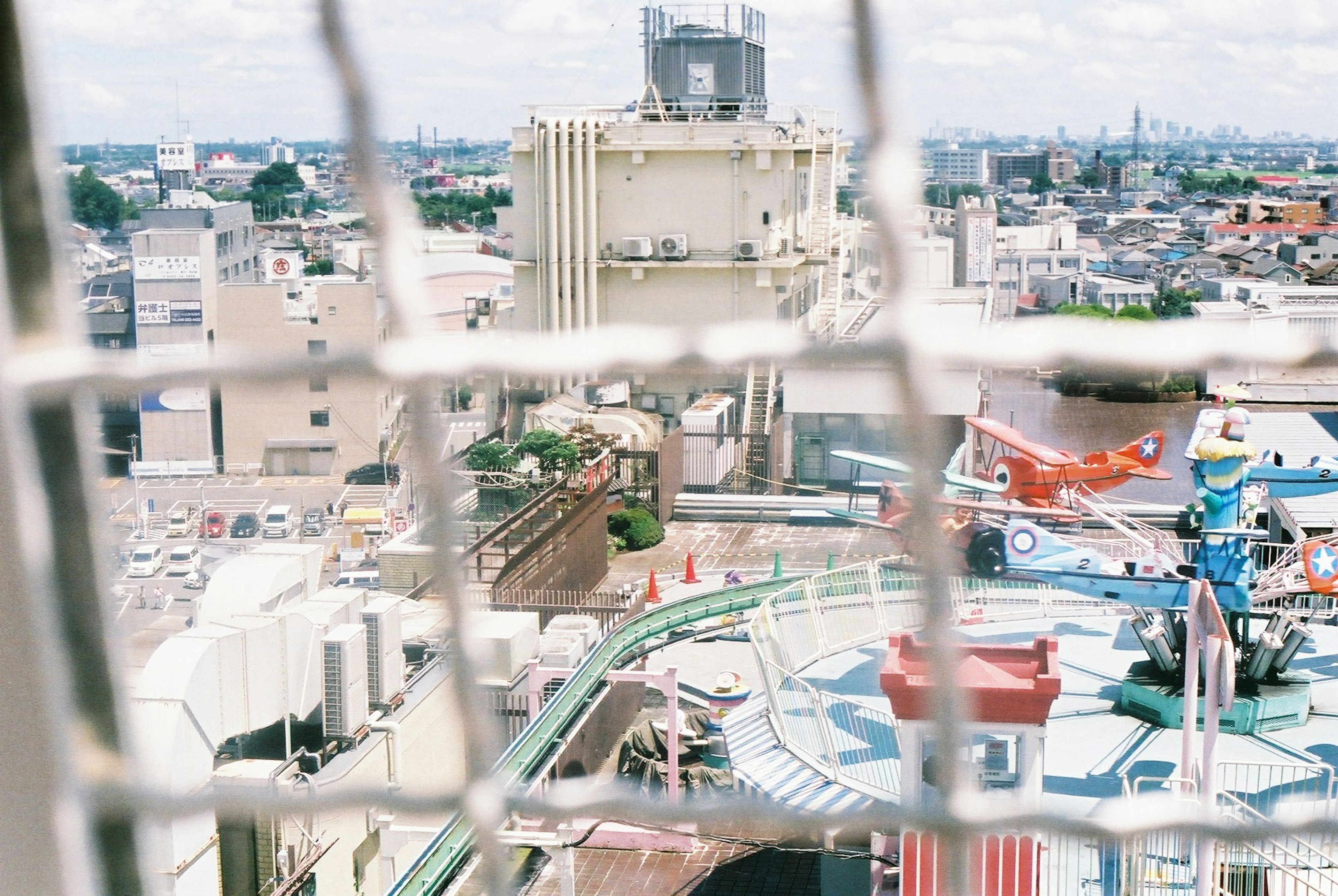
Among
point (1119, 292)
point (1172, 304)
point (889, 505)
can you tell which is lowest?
point (889, 505)

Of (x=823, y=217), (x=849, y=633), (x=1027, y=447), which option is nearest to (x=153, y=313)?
(x=849, y=633)

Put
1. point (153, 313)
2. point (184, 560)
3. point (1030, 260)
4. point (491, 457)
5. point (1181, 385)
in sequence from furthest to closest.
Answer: point (1030, 260), point (491, 457), point (184, 560), point (153, 313), point (1181, 385)

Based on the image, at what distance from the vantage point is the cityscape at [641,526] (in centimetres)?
45

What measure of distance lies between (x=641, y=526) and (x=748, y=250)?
7.74 feet

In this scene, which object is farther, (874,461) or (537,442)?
(537,442)

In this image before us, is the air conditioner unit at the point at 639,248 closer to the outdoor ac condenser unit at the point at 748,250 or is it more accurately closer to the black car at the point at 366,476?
the outdoor ac condenser unit at the point at 748,250

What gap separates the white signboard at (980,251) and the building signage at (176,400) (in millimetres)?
10444

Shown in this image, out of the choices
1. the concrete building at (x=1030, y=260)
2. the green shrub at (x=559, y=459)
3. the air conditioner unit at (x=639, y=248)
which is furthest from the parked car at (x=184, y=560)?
the concrete building at (x=1030, y=260)

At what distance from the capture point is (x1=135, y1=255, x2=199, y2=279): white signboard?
366 centimetres

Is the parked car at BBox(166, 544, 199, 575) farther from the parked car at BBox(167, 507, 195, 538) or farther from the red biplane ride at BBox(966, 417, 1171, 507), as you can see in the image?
the red biplane ride at BBox(966, 417, 1171, 507)

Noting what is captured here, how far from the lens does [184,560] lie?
2.99 meters

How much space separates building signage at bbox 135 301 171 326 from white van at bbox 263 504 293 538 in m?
1.12

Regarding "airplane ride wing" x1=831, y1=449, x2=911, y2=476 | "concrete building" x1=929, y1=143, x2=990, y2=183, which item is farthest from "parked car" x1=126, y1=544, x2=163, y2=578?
"airplane ride wing" x1=831, y1=449, x2=911, y2=476

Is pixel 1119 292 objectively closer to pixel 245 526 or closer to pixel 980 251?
pixel 980 251
